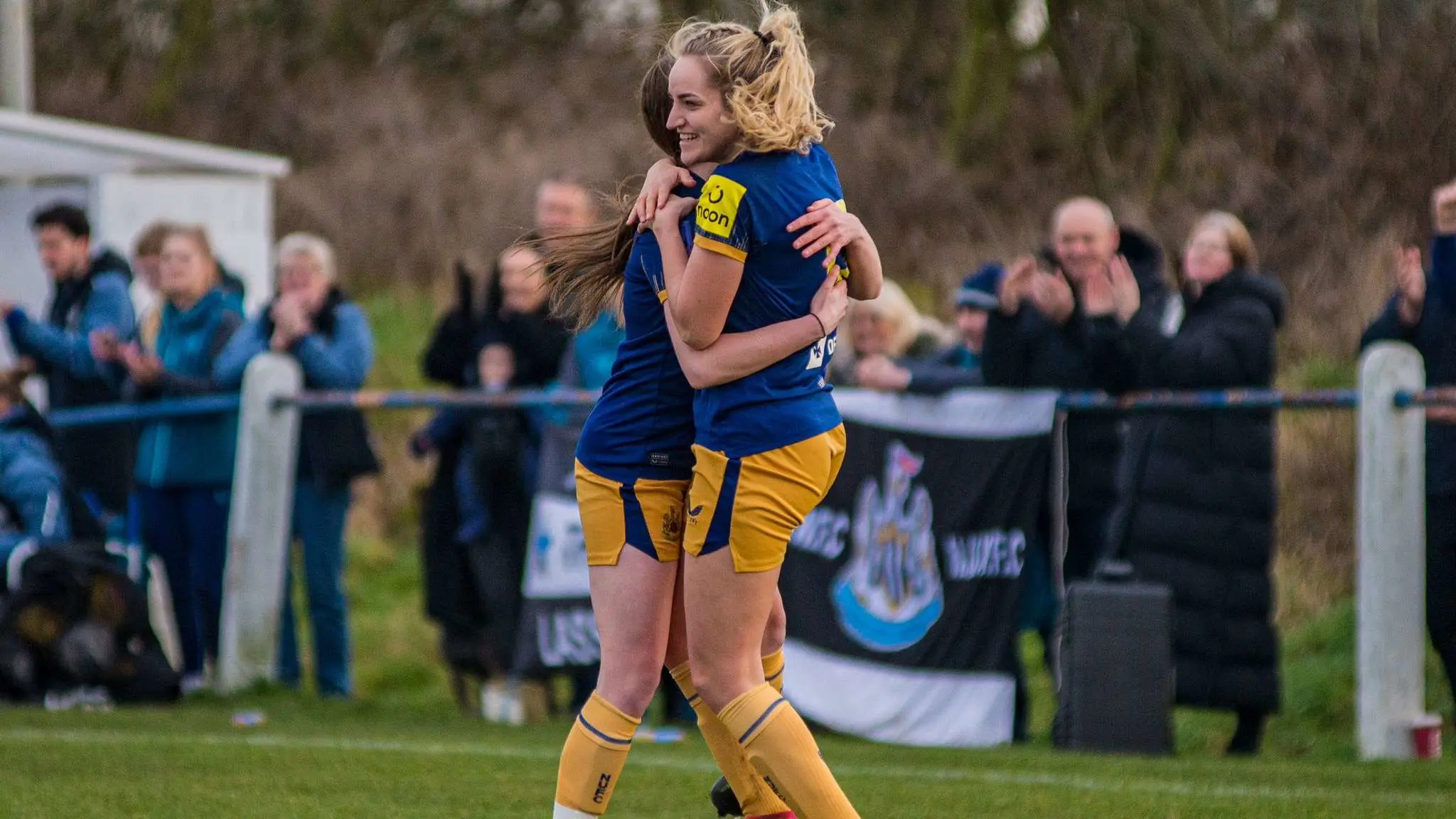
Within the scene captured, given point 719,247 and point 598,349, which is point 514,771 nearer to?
point 598,349

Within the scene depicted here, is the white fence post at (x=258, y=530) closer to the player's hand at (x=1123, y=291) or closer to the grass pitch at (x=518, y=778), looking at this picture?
the grass pitch at (x=518, y=778)

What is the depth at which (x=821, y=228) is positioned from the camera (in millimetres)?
4543

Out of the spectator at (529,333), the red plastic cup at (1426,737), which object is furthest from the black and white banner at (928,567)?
the spectator at (529,333)

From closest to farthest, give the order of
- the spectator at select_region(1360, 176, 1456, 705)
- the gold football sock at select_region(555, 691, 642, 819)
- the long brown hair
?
1. the gold football sock at select_region(555, 691, 642, 819)
2. the long brown hair
3. the spectator at select_region(1360, 176, 1456, 705)

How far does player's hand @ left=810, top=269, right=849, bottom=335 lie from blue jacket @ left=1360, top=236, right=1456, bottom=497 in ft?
12.5

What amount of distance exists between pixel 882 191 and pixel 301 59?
328 inches

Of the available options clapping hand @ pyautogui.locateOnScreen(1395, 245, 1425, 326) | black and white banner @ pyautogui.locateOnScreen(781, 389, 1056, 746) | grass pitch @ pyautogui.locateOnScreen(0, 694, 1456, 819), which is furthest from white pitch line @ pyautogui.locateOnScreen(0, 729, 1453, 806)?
clapping hand @ pyautogui.locateOnScreen(1395, 245, 1425, 326)

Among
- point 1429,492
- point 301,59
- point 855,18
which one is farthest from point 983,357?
point 301,59

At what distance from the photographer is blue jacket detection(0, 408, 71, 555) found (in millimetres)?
9867

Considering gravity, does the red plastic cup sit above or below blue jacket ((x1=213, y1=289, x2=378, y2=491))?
below

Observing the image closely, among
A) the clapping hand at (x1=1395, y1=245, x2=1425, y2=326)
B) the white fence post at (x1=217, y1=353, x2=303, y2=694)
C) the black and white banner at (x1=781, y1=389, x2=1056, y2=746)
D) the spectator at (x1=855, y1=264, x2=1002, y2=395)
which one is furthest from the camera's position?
the white fence post at (x1=217, y1=353, x2=303, y2=694)

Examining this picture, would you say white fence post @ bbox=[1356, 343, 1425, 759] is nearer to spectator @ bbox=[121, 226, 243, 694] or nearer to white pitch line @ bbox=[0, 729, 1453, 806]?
white pitch line @ bbox=[0, 729, 1453, 806]

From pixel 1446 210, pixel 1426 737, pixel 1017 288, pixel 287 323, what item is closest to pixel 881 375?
pixel 1017 288

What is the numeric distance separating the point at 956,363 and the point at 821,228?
16.6ft
